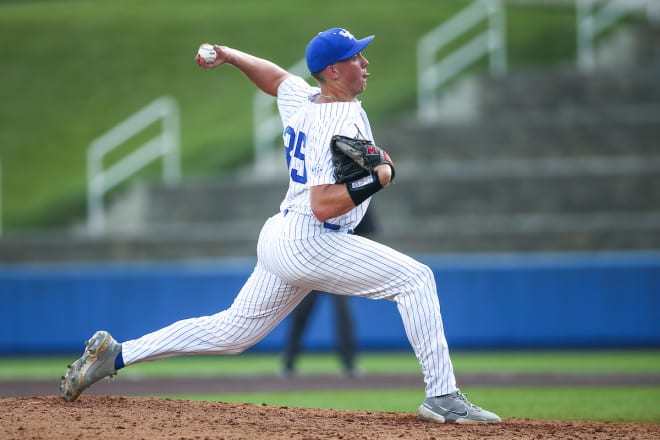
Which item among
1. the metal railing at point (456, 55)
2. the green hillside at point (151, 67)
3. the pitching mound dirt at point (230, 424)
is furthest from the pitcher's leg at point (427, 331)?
the green hillside at point (151, 67)

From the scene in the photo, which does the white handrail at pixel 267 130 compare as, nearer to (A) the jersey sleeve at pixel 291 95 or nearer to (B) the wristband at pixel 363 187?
(A) the jersey sleeve at pixel 291 95

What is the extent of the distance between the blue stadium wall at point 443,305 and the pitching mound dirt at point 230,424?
6.81 m

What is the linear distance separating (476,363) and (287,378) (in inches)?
99.7

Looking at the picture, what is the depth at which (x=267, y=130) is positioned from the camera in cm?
1894

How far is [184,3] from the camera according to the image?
30078mm

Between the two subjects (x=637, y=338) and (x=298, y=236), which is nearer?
(x=298, y=236)

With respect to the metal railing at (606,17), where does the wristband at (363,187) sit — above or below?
below

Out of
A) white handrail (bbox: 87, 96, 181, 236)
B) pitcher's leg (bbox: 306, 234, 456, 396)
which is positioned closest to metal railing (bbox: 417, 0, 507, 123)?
white handrail (bbox: 87, 96, 181, 236)

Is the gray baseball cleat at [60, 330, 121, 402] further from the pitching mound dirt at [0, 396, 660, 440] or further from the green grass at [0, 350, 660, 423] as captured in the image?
the green grass at [0, 350, 660, 423]

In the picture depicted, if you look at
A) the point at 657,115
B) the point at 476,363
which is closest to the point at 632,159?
the point at 657,115

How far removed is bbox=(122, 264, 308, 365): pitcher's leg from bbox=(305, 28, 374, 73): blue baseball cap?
3.71 feet

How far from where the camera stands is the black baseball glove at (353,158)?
16.4ft

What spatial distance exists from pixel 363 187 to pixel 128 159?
533 inches

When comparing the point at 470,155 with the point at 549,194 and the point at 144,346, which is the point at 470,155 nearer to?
the point at 549,194
